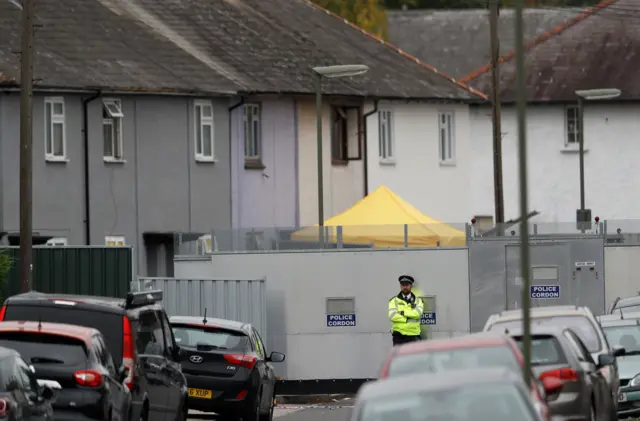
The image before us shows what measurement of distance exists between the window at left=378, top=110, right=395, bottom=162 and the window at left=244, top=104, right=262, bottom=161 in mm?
4899

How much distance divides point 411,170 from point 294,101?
571 centimetres

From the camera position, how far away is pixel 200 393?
2372 cm

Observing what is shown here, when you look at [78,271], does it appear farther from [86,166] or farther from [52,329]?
[52,329]

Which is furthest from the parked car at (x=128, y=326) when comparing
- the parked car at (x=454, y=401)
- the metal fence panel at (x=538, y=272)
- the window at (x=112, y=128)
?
the window at (x=112, y=128)

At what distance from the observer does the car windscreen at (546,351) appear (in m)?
19.0

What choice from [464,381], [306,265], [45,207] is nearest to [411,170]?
[45,207]

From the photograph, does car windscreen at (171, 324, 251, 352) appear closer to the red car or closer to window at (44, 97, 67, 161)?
the red car

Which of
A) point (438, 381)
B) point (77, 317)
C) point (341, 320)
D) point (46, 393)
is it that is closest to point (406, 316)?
point (341, 320)

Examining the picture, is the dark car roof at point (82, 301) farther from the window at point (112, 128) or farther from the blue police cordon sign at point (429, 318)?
the window at point (112, 128)

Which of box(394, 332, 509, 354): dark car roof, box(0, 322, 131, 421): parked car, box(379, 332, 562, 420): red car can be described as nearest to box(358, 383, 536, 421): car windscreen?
box(379, 332, 562, 420): red car

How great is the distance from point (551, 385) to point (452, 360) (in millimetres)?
3455

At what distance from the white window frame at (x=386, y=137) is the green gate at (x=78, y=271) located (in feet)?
57.9

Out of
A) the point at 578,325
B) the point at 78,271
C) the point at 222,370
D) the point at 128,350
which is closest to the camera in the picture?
the point at 128,350

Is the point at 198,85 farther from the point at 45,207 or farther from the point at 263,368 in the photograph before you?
the point at 263,368
